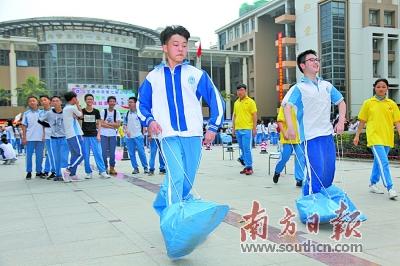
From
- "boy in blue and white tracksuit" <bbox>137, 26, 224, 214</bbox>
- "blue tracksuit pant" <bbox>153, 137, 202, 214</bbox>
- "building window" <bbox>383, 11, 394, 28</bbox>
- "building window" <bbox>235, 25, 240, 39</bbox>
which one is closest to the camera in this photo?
"blue tracksuit pant" <bbox>153, 137, 202, 214</bbox>

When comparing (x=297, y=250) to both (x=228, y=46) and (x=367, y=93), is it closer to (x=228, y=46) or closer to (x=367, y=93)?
(x=367, y=93)

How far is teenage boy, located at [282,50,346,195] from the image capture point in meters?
4.93

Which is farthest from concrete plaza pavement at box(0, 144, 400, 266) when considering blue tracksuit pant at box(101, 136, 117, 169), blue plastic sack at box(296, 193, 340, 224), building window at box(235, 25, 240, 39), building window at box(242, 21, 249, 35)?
building window at box(235, 25, 240, 39)

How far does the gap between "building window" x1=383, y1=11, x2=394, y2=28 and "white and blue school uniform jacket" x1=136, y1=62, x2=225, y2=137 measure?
4815cm

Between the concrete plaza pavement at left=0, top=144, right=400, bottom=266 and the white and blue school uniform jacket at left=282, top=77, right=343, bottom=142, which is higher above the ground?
the white and blue school uniform jacket at left=282, top=77, right=343, bottom=142

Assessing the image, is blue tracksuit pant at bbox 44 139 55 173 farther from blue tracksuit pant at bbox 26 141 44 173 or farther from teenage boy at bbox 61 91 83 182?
teenage boy at bbox 61 91 83 182

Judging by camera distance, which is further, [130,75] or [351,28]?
[130,75]

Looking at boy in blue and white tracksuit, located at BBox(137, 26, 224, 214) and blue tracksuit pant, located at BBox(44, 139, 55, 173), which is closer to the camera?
boy in blue and white tracksuit, located at BBox(137, 26, 224, 214)

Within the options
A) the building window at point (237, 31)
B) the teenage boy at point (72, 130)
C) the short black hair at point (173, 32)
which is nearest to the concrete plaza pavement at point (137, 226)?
the teenage boy at point (72, 130)

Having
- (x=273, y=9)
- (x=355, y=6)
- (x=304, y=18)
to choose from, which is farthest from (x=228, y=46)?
(x=355, y=6)

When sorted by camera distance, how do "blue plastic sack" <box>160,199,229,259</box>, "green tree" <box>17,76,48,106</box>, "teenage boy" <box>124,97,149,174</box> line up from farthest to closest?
"green tree" <box>17,76,48,106</box>
"teenage boy" <box>124,97,149,174</box>
"blue plastic sack" <box>160,199,229,259</box>

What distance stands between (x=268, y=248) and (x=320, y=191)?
129cm

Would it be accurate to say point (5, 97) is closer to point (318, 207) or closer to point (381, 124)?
point (381, 124)

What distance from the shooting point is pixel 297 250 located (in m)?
3.83
